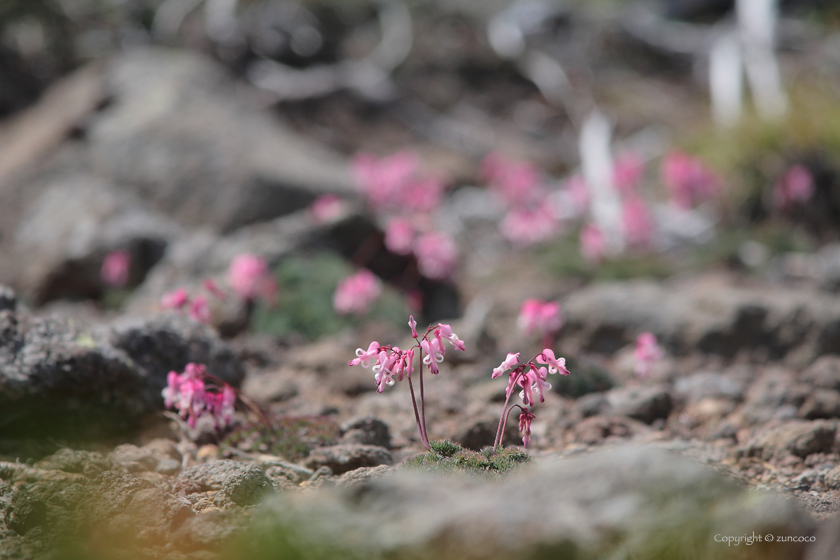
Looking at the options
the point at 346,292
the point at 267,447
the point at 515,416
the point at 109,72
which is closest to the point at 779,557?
the point at 515,416

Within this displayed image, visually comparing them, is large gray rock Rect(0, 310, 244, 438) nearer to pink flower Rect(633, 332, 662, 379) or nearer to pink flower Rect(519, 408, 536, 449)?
pink flower Rect(519, 408, 536, 449)

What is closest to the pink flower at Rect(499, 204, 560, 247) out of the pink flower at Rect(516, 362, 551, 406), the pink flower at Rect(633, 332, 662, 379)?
the pink flower at Rect(633, 332, 662, 379)

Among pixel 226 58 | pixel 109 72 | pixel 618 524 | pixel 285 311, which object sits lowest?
pixel 618 524

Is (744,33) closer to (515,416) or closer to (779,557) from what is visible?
(515,416)

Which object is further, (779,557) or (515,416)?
(515,416)

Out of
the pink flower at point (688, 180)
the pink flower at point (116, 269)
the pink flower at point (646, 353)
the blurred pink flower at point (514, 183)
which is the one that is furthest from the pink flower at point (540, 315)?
the pink flower at point (688, 180)

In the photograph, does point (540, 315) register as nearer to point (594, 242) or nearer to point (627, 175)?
point (594, 242)
